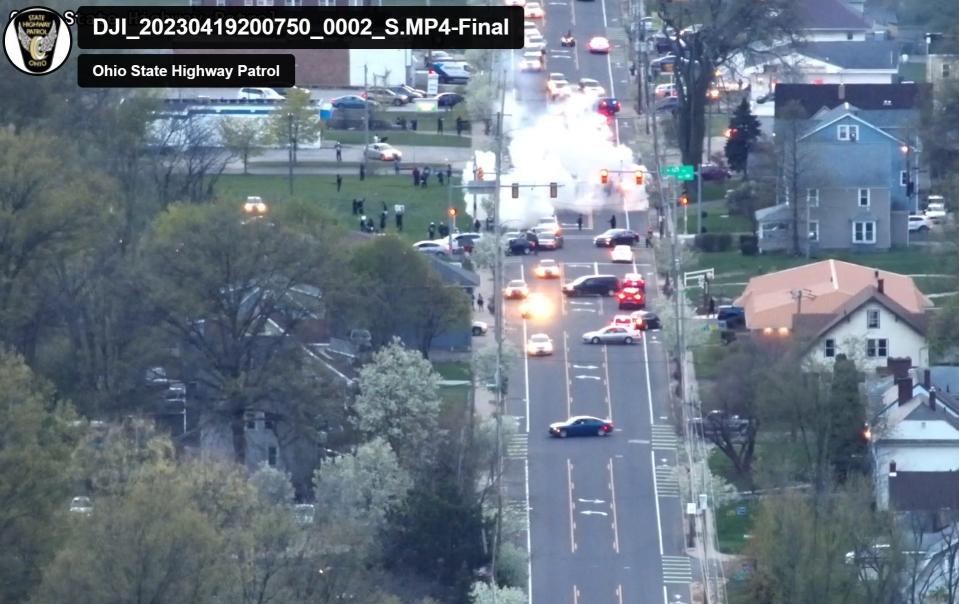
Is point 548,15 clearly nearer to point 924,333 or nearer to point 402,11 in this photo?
point 924,333

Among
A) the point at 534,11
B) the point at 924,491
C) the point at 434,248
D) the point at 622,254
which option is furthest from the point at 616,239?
the point at 534,11

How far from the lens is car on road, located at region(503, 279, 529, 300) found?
5331 cm

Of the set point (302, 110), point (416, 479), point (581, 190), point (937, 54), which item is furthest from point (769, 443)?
point (937, 54)

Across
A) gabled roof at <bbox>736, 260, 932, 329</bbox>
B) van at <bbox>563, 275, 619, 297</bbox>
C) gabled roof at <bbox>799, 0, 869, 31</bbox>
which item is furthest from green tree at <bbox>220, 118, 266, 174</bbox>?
gabled roof at <bbox>799, 0, 869, 31</bbox>

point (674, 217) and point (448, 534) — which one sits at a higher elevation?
point (674, 217)

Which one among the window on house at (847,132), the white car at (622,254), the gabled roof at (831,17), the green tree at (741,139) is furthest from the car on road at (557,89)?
the white car at (622,254)

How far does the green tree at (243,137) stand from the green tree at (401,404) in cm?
1517

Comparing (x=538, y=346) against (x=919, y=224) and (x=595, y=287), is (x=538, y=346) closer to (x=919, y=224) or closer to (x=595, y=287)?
(x=595, y=287)

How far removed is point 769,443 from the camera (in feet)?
146

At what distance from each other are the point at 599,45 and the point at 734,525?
29.0m

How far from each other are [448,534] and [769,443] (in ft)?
20.2

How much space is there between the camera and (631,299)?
52.8 meters

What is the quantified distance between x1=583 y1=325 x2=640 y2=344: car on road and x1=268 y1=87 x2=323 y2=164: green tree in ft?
40.9

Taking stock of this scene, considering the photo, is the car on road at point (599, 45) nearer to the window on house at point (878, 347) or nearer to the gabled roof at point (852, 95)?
the gabled roof at point (852, 95)
